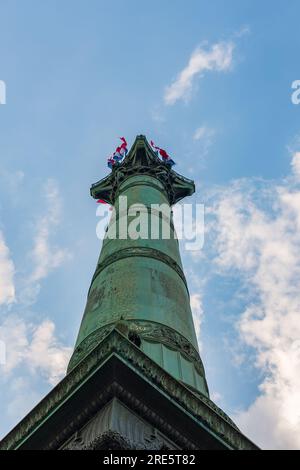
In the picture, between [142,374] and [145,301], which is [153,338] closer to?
[145,301]

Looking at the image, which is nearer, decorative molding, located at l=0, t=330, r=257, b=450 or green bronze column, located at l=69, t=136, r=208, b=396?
decorative molding, located at l=0, t=330, r=257, b=450

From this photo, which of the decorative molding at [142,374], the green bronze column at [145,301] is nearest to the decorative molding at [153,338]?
the green bronze column at [145,301]

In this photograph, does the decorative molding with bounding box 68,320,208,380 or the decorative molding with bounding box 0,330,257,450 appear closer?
the decorative molding with bounding box 0,330,257,450

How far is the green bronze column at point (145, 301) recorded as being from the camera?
10.7 metres

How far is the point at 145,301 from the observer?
1160cm

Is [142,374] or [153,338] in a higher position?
[153,338]

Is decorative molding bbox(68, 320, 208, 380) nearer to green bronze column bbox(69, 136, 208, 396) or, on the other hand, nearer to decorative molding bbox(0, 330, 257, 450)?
green bronze column bbox(69, 136, 208, 396)

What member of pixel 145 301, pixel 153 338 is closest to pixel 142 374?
pixel 153 338

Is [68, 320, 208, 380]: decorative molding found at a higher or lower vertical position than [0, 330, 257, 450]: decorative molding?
higher

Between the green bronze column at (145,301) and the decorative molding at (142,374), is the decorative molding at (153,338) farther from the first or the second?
the decorative molding at (142,374)

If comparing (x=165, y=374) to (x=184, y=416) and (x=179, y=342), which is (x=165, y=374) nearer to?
(x=184, y=416)

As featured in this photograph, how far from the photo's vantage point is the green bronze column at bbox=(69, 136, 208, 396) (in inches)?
420

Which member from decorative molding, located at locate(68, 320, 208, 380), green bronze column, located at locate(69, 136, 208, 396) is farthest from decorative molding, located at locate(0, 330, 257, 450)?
decorative molding, located at locate(68, 320, 208, 380)
